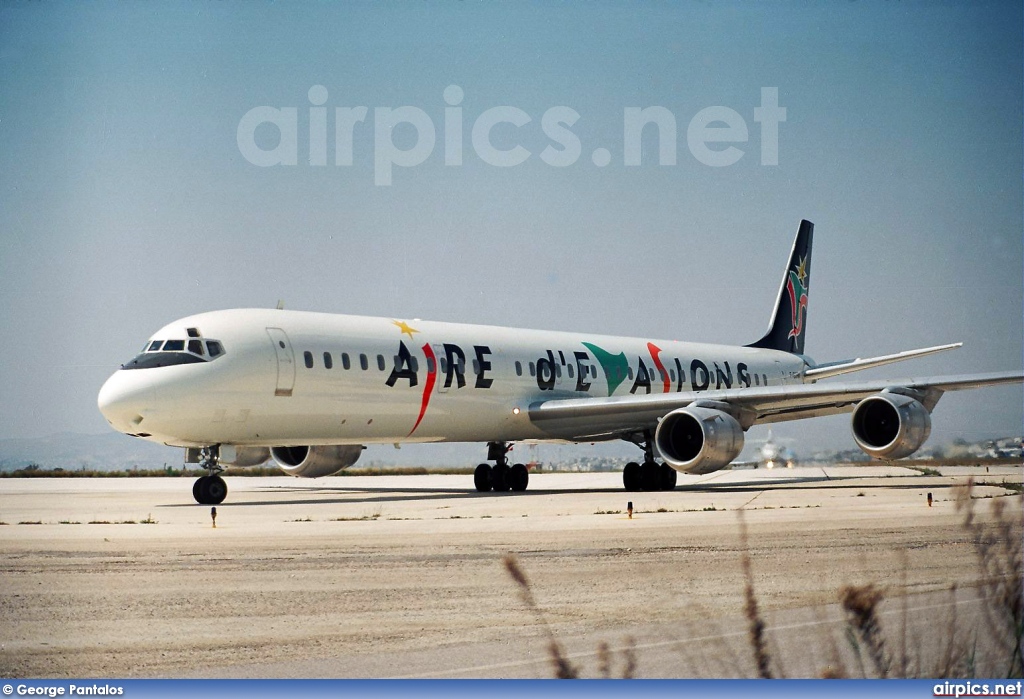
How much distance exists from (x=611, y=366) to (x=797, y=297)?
36.3 ft

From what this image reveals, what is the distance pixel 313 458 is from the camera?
26.5 m

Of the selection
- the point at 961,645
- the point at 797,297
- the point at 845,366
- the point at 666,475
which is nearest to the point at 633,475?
the point at 666,475

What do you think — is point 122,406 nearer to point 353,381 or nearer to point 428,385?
point 353,381

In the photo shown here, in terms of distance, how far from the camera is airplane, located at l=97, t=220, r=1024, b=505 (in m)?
20.9

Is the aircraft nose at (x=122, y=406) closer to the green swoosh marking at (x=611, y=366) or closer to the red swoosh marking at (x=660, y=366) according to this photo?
the green swoosh marking at (x=611, y=366)

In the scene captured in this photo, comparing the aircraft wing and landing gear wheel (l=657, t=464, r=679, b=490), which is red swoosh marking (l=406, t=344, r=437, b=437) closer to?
the aircraft wing

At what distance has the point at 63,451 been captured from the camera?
454 inches

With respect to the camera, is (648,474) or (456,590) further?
(648,474)

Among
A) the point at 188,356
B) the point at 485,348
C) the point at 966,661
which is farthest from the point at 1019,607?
the point at 485,348

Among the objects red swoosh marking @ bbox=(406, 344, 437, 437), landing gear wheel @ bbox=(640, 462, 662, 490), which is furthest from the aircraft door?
landing gear wheel @ bbox=(640, 462, 662, 490)

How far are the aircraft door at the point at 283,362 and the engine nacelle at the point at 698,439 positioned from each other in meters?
8.19

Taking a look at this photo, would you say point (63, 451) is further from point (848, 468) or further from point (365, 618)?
point (848, 468)

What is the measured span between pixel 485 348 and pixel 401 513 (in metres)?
8.27

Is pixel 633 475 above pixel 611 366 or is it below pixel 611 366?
below
